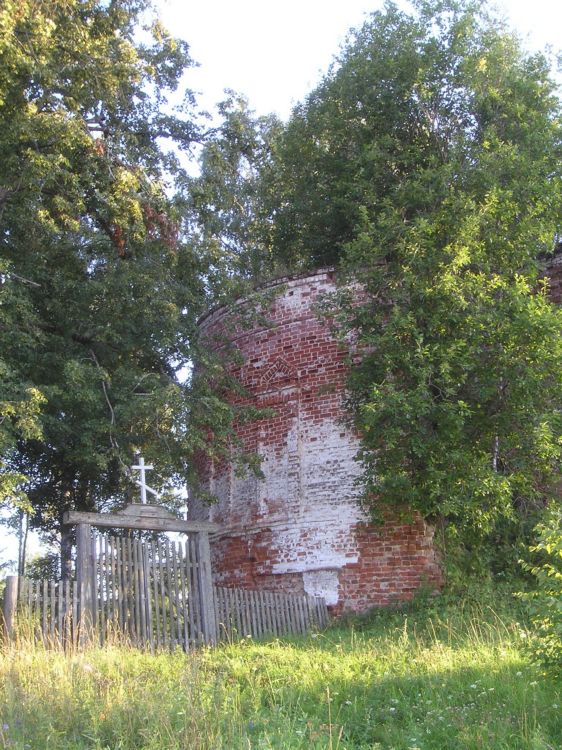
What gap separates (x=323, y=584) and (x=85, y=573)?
507 centimetres

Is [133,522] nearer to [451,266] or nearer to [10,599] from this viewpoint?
[10,599]

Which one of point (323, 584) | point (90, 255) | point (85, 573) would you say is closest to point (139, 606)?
point (85, 573)

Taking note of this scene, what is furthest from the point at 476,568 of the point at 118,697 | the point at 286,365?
the point at 118,697

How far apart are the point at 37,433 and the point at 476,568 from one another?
7.02 meters

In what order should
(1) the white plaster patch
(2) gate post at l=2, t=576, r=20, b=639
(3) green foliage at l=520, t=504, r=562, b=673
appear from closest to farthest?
(3) green foliage at l=520, t=504, r=562, b=673 → (2) gate post at l=2, t=576, r=20, b=639 → (1) the white plaster patch

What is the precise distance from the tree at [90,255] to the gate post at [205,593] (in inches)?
86.1

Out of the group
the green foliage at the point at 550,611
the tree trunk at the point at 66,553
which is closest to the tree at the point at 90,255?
the tree trunk at the point at 66,553

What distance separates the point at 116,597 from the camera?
905 cm

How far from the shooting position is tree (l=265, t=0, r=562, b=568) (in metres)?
11.2

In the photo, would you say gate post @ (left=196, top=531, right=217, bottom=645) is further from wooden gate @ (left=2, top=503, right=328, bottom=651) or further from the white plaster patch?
the white plaster patch

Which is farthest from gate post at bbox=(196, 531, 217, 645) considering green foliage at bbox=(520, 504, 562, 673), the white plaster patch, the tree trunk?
the tree trunk

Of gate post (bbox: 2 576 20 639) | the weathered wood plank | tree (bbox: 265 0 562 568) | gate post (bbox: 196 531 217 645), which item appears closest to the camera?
gate post (bbox: 2 576 20 639)

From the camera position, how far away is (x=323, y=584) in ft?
41.8

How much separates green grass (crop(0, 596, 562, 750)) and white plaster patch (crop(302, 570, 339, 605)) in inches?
177
